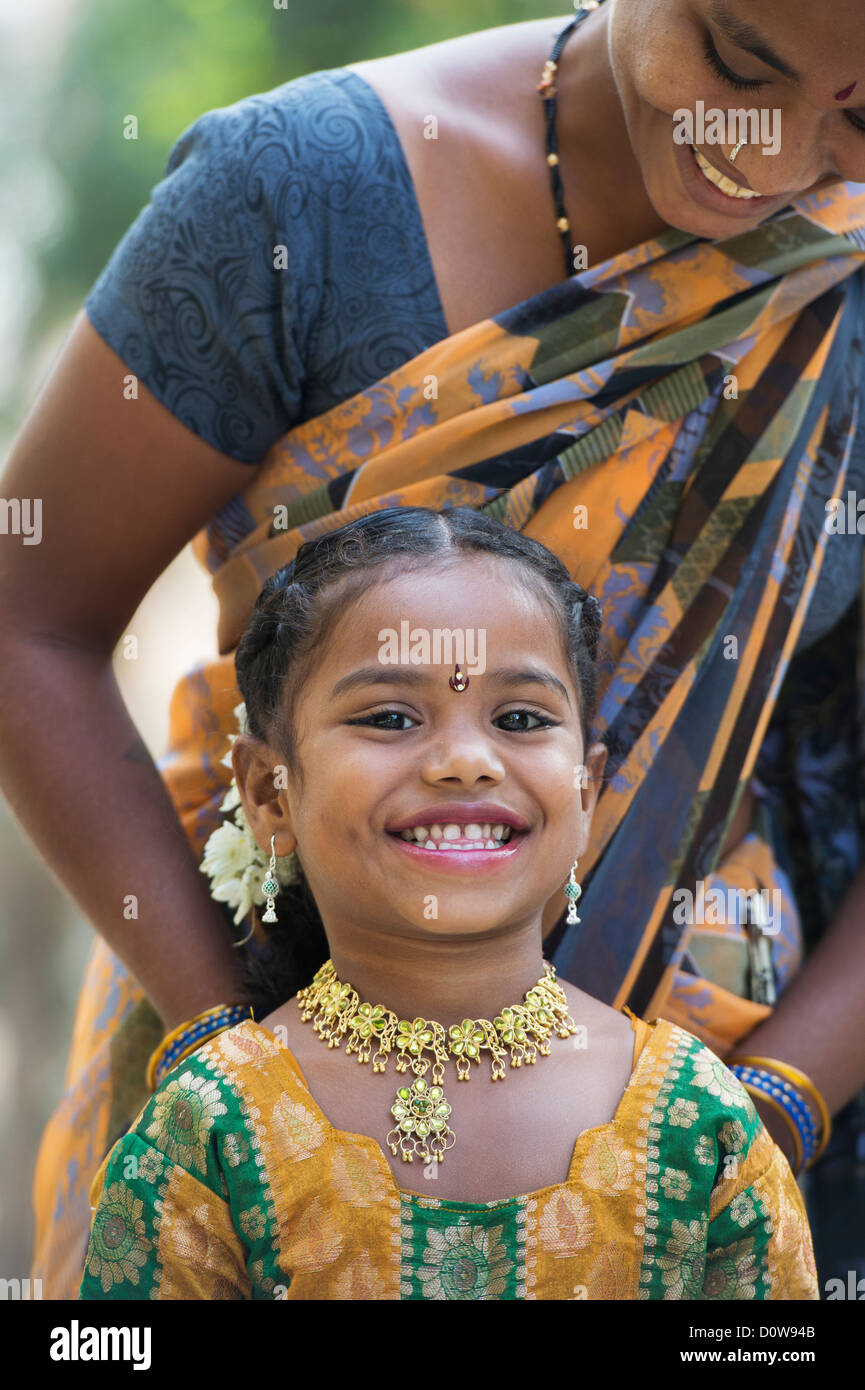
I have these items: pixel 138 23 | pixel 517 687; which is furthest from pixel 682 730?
pixel 138 23

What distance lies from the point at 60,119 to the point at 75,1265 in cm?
358

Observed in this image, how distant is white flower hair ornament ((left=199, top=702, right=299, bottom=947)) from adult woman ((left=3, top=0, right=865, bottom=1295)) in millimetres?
60

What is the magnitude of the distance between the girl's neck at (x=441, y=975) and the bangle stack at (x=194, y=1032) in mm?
259

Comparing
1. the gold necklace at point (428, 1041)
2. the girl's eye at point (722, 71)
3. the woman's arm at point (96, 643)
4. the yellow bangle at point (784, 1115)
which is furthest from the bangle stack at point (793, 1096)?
the girl's eye at point (722, 71)

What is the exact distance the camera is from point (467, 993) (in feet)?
4.63

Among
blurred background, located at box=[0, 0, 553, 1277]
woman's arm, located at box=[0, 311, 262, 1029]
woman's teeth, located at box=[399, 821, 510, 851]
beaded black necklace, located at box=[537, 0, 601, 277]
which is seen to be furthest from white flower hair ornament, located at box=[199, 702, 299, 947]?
blurred background, located at box=[0, 0, 553, 1277]

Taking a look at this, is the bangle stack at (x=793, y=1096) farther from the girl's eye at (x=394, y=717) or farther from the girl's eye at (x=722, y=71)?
the girl's eye at (x=722, y=71)

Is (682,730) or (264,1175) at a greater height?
(682,730)

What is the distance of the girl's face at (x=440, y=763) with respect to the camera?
134 centimetres

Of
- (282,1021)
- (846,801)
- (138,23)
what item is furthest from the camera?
(138,23)

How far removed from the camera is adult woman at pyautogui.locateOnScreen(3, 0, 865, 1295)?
165 centimetres

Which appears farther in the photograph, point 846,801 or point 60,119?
point 60,119
